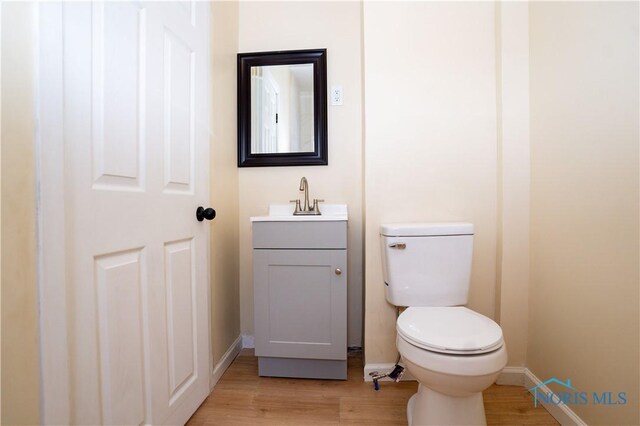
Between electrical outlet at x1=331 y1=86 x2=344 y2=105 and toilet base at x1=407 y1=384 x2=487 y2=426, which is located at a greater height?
electrical outlet at x1=331 y1=86 x2=344 y2=105

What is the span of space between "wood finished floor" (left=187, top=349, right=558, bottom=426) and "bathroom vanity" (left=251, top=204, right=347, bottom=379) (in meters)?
0.16

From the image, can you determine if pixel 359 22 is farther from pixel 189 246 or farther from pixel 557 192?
pixel 189 246

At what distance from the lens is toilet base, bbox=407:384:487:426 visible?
0.96 m

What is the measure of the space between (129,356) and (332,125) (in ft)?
4.70

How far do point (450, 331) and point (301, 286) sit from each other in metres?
0.67

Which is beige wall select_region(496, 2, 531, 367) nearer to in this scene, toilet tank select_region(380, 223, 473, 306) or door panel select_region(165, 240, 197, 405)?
toilet tank select_region(380, 223, 473, 306)

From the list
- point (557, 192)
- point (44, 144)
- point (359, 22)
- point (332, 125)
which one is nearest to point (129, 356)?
point (44, 144)

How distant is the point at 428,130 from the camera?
140cm

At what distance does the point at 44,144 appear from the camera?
1.90 feet

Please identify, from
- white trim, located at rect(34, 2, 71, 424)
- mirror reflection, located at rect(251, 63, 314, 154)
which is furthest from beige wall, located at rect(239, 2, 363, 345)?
white trim, located at rect(34, 2, 71, 424)

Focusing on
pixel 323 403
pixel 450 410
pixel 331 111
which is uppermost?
pixel 331 111

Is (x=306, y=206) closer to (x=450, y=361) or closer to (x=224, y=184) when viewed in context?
(x=224, y=184)

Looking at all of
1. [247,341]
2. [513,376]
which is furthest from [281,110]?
[513,376]

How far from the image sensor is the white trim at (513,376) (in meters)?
1.34
